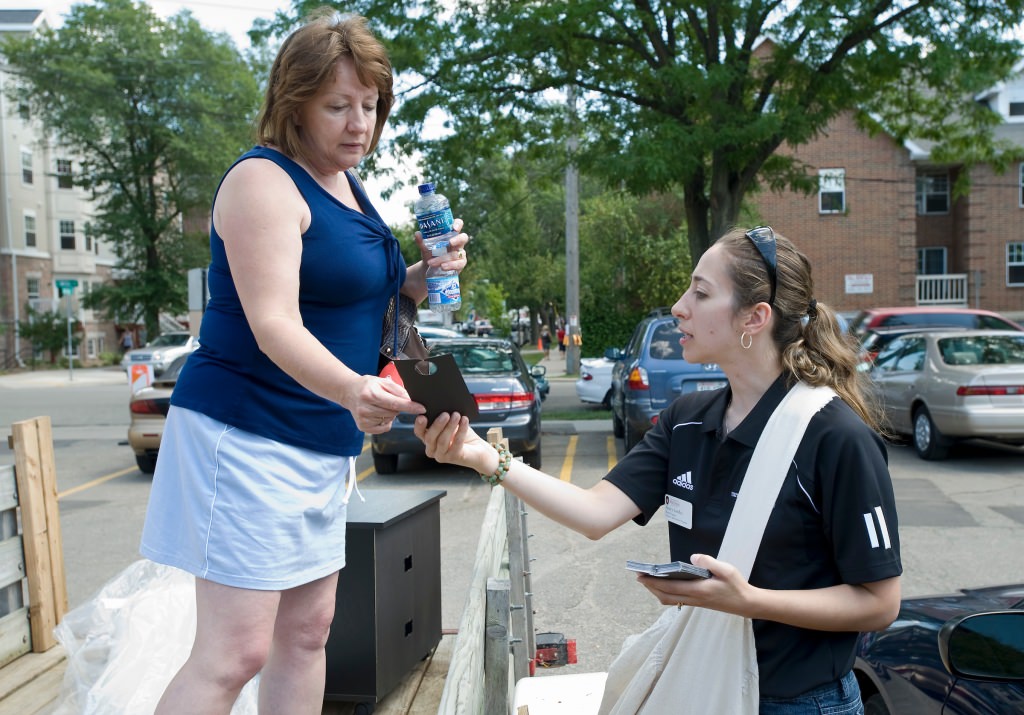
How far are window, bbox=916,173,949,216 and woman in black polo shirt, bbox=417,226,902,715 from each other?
1414 inches

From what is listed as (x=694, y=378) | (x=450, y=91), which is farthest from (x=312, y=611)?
(x=450, y=91)

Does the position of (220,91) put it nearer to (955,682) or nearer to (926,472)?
(926,472)

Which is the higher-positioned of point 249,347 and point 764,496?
point 249,347

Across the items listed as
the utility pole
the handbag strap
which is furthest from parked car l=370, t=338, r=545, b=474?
the utility pole

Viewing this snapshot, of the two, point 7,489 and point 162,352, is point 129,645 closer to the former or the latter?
point 7,489

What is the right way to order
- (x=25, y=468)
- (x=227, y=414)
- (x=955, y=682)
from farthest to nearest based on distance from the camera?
(x=25, y=468) < (x=955, y=682) < (x=227, y=414)

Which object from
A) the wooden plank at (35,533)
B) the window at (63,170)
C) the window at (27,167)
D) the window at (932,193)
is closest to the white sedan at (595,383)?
the wooden plank at (35,533)

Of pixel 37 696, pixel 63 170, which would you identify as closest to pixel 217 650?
pixel 37 696

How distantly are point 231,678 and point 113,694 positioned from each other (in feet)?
4.26

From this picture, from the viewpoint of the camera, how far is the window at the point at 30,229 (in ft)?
148

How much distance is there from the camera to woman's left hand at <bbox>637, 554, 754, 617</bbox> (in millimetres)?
1838

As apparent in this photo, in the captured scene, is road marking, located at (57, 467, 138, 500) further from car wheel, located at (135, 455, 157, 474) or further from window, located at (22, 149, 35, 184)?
window, located at (22, 149, 35, 184)

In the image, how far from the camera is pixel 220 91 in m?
41.7

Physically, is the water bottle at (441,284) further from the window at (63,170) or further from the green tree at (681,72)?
the window at (63,170)
